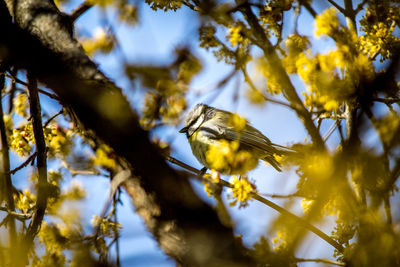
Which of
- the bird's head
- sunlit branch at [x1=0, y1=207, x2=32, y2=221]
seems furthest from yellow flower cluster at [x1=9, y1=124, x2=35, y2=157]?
the bird's head

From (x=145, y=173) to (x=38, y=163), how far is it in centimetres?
139

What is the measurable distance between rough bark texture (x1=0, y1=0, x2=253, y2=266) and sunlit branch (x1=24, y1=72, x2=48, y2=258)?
0.87 meters

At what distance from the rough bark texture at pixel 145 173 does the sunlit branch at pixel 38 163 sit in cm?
87

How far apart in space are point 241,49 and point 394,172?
1.14 meters

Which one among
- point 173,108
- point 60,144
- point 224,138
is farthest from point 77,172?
point 224,138

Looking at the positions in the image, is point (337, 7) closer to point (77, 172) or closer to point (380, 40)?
point (380, 40)

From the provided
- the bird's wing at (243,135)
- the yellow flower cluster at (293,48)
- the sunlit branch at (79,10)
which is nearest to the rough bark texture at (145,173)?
the yellow flower cluster at (293,48)

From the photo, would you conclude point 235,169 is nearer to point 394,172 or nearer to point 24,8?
point 394,172

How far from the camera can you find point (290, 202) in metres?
1.84

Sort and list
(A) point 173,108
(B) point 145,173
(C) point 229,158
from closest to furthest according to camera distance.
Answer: (B) point 145,173 → (C) point 229,158 → (A) point 173,108

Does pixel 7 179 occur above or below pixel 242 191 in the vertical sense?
above

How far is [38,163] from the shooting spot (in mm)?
2395

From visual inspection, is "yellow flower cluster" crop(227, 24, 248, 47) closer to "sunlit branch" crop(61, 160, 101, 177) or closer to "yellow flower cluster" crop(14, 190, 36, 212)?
"sunlit branch" crop(61, 160, 101, 177)

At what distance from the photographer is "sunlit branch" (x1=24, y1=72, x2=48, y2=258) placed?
229 centimetres
